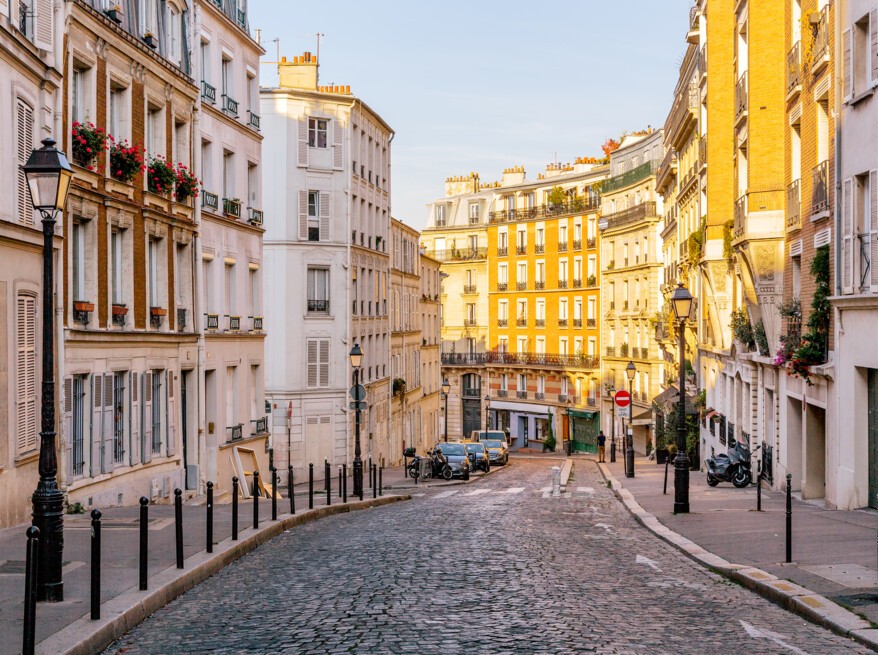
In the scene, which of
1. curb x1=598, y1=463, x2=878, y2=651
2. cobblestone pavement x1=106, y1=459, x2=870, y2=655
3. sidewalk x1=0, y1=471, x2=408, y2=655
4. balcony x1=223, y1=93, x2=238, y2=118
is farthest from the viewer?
balcony x1=223, y1=93, x2=238, y2=118

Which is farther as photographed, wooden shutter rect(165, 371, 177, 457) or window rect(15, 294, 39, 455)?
wooden shutter rect(165, 371, 177, 457)

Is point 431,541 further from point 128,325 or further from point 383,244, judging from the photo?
point 383,244

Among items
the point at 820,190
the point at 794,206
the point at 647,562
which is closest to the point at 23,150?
the point at 647,562

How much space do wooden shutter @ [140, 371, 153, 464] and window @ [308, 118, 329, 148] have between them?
83.6 ft

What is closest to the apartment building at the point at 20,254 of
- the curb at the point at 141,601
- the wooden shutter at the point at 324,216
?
the curb at the point at 141,601

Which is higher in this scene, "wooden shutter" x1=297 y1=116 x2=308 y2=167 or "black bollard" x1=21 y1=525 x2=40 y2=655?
"wooden shutter" x1=297 y1=116 x2=308 y2=167

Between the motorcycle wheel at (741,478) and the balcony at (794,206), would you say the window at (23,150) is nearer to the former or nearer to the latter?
the balcony at (794,206)

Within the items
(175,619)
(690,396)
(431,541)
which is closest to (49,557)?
(175,619)

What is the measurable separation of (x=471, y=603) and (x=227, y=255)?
21618 mm

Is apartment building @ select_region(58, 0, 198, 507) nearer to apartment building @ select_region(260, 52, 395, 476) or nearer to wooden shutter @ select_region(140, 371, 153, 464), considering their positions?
wooden shutter @ select_region(140, 371, 153, 464)

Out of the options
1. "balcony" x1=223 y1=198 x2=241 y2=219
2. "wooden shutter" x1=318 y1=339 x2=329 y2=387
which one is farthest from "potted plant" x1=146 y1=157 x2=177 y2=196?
"wooden shutter" x1=318 y1=339 x2=329 y2=387

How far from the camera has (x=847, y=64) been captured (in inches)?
786

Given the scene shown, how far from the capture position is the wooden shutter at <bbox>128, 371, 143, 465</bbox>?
923 inches

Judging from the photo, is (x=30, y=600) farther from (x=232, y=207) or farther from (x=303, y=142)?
(x=303, y=142)
